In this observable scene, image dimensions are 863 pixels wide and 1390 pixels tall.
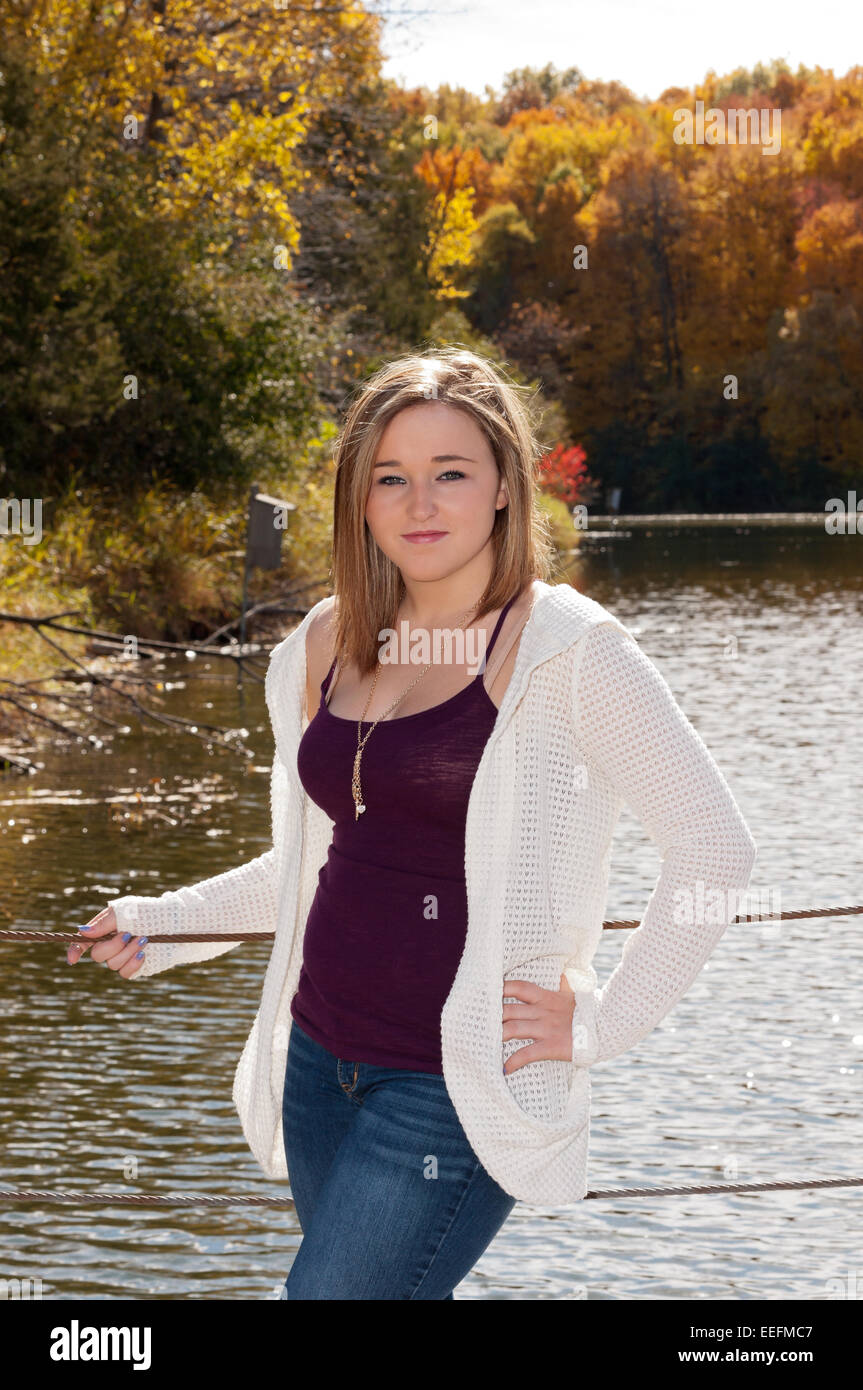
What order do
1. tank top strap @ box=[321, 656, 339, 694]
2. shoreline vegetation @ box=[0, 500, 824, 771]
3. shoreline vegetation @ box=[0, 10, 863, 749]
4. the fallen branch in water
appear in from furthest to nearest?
shoreline vegetation @ box=[0, 10, 863, 749], shoreline vegetation @ box=[0, 500, 824, 771], the fallen branch in water, tank top strap @ box=[321, 656, 339, 694]

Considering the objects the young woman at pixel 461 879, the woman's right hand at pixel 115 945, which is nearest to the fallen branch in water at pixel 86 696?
the woman's right hand at pixel 115 945

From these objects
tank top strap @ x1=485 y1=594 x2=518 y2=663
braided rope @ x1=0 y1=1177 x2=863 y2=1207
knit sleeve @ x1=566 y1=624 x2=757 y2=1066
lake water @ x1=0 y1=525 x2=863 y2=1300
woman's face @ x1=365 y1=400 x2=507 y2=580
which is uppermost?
woman's face @ x1=365 y1=400 x2=507 y2=580

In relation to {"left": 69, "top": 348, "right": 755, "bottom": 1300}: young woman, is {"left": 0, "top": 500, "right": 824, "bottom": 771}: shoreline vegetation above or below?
Result: below

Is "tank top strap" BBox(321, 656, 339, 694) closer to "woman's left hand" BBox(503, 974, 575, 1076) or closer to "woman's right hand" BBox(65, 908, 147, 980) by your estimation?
"woman's right hand" BBox(65, 908, 147, 980)

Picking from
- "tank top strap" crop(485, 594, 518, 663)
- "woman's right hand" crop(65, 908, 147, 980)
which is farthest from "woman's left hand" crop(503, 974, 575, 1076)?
"woman's right hand" crop(65, 908, 147, 980)

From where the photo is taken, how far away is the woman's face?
2732 mm

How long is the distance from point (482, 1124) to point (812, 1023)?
6721 millimetres

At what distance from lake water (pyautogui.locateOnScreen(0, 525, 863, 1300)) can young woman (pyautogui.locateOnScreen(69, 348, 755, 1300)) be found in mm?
2933

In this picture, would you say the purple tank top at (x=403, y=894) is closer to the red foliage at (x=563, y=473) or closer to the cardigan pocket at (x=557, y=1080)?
the cardigan pocket at (x=557, y=1080)

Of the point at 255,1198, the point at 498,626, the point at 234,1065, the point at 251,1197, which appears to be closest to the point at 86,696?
the point at 234,1065

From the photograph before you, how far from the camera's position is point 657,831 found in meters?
2.51

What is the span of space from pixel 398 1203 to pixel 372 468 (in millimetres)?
961

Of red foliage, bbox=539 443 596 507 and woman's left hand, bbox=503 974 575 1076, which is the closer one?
woman's left hand, bbox=503 974 575 1076

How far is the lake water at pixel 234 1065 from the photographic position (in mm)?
6320
